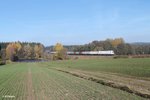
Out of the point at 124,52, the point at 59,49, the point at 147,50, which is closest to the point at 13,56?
the point at 59,49

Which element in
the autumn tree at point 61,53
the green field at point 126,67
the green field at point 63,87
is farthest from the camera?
the autumn tree at point 61,53

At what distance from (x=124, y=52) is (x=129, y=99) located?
16243 cm

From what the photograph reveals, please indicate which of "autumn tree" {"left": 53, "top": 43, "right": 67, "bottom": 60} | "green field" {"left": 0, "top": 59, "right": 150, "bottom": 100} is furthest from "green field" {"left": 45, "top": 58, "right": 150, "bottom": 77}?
"autumn tree" {"left": 53, "top": 43, "right": 67, "bottom": 60}

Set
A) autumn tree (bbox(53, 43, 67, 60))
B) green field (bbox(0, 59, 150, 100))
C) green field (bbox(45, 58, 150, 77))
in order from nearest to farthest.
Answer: green field (bbox(0, 59, 150, 100)) → green field (bbox(45, 58, 150, 77)) → autumn tree (bbox(53, 43, 67, 60))

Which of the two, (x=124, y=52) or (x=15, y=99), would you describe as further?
(x=124, y=52)

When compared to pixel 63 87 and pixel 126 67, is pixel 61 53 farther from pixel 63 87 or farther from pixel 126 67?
pixel 63 87

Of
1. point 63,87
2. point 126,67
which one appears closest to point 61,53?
point 126,67

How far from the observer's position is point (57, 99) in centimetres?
1733

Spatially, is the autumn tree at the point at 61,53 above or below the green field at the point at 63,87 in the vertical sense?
above

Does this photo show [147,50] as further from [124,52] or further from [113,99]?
[113,99]

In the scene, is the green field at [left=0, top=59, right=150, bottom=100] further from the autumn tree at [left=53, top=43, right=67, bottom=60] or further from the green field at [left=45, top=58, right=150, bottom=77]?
the autumn tree at [left=53, top=43, right=67, bottom=60]

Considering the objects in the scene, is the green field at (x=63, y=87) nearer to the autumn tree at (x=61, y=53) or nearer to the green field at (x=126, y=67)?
the green field at (x=126, y=67)

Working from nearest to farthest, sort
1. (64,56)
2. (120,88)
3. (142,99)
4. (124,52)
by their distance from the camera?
(142,99) < (120,88) < (64,56) < (124,52)

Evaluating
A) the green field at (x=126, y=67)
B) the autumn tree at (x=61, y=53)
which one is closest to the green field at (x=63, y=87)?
the green field at (x=126, y=67)
